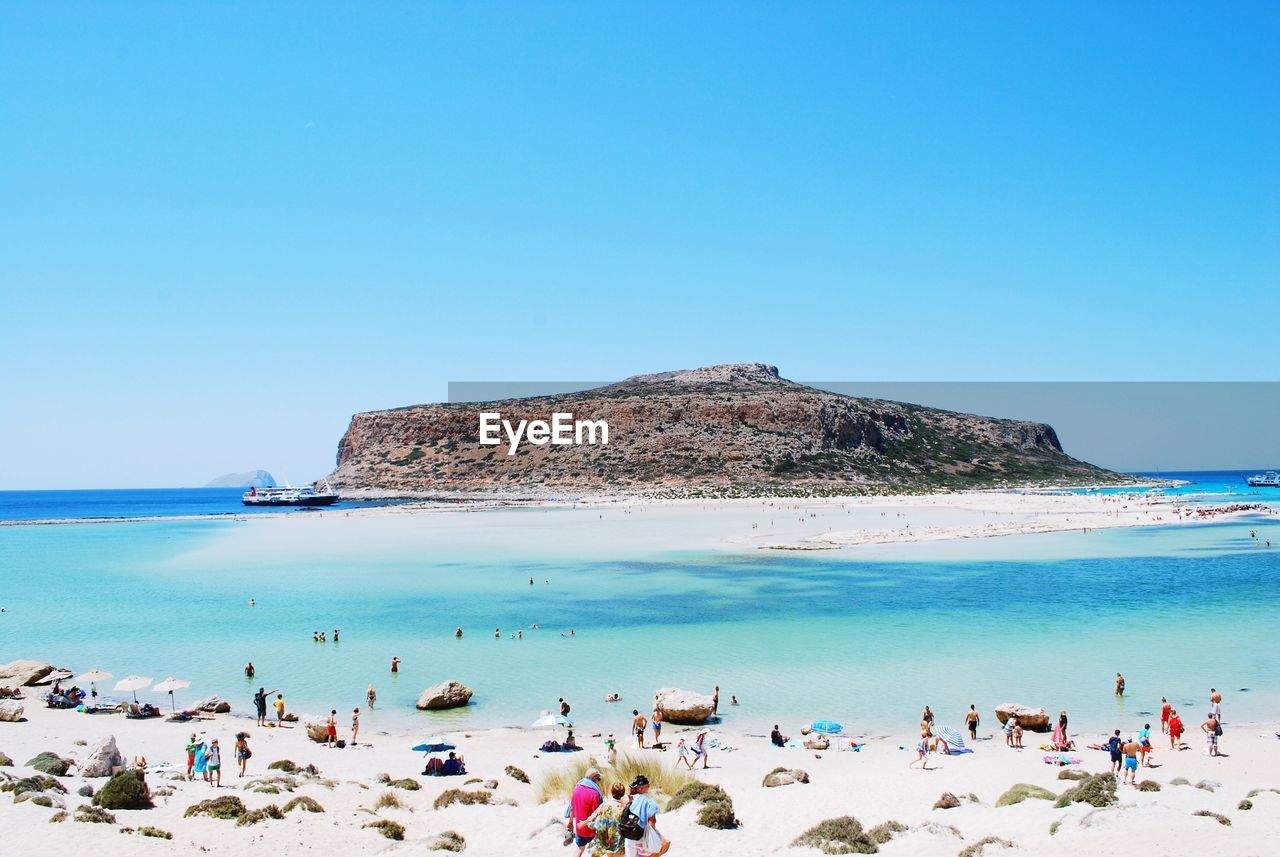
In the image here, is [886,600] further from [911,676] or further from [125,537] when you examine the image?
[125,537]

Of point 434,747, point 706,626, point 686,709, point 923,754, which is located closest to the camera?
point 923,754

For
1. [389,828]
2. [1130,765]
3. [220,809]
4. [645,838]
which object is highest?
[645,838]

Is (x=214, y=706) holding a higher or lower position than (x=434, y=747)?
lower

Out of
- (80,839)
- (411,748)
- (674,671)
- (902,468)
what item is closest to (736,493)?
(902,468)

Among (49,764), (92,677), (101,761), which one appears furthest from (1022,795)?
(92,677)

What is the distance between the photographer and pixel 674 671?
66.9ft

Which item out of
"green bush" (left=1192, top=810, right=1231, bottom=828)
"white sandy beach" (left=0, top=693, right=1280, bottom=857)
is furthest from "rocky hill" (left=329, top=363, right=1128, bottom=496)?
"green bush" (left=1192, top=810, right=1231, bottom=828)

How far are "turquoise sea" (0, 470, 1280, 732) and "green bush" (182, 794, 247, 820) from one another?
20.4 ft

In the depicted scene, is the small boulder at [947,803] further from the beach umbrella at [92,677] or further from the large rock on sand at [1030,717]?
the beach umbrella at [92,677]

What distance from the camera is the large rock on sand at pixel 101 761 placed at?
12727mm

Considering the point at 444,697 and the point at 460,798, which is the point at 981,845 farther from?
the point at 444,697

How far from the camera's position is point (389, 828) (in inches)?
412

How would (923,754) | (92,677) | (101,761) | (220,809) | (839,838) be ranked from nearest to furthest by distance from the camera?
(839,838)
(220,809)
(101,761)
(923,754)
(92,677)

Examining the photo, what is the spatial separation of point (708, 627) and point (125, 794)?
17.0 meters
